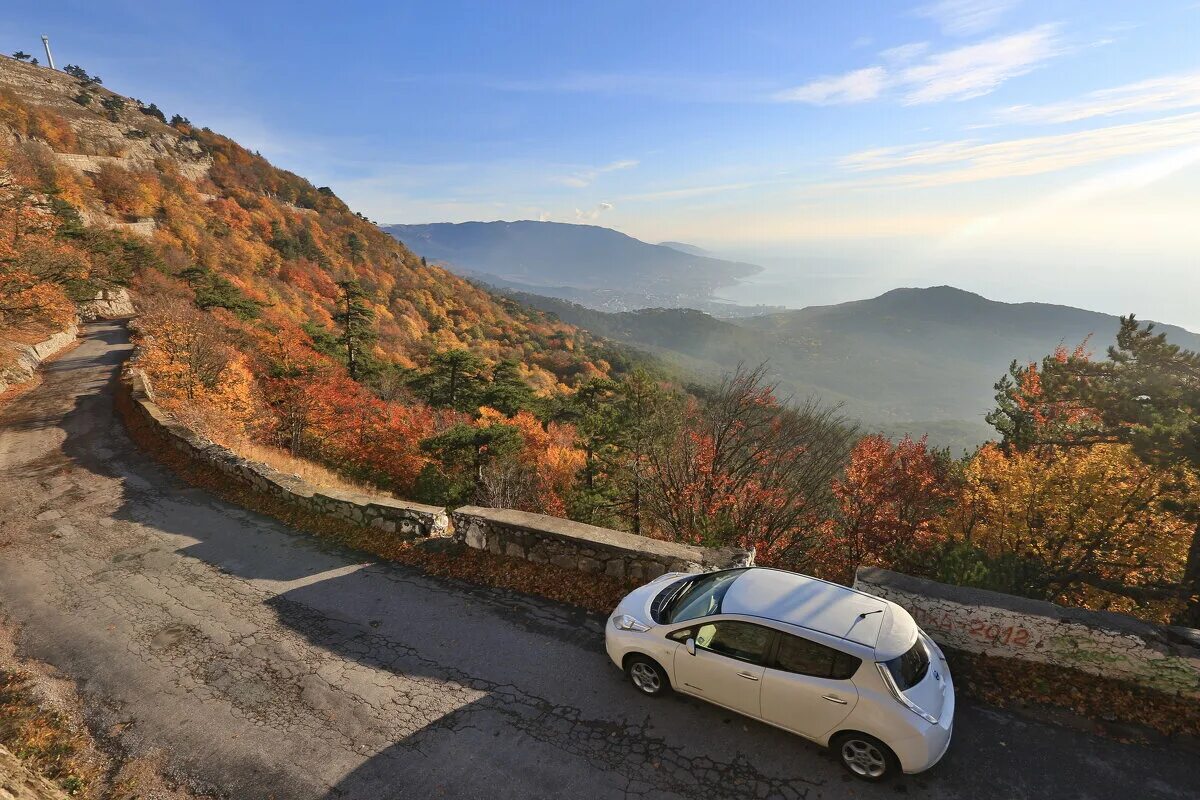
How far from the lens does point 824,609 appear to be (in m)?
5.59

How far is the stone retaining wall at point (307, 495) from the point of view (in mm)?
10195

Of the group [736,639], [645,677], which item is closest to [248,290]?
[645,677]

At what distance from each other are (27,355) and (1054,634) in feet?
123

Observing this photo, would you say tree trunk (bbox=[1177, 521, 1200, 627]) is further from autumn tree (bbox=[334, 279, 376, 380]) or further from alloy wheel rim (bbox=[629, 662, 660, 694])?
autumn tree (bbox=[334, 279, 376, 380])

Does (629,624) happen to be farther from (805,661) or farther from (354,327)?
(354,327)

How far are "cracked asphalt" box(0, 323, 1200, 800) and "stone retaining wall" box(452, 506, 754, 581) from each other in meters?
0.93

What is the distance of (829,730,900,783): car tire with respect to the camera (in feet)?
16.2

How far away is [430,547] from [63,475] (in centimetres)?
1180

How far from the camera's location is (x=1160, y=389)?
34.3ft

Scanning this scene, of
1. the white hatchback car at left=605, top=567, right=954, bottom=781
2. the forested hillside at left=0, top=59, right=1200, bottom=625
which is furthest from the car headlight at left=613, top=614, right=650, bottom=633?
the forested hillside at left=0, top=59, right=1200, bottom=625

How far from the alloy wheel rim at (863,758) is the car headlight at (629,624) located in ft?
7.70

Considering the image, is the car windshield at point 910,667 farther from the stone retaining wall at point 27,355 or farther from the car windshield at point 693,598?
the stone retaining wall at point 27,355

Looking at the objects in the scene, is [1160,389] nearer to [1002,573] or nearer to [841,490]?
[1002,573]

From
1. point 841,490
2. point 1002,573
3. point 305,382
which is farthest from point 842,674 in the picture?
point 305,382
